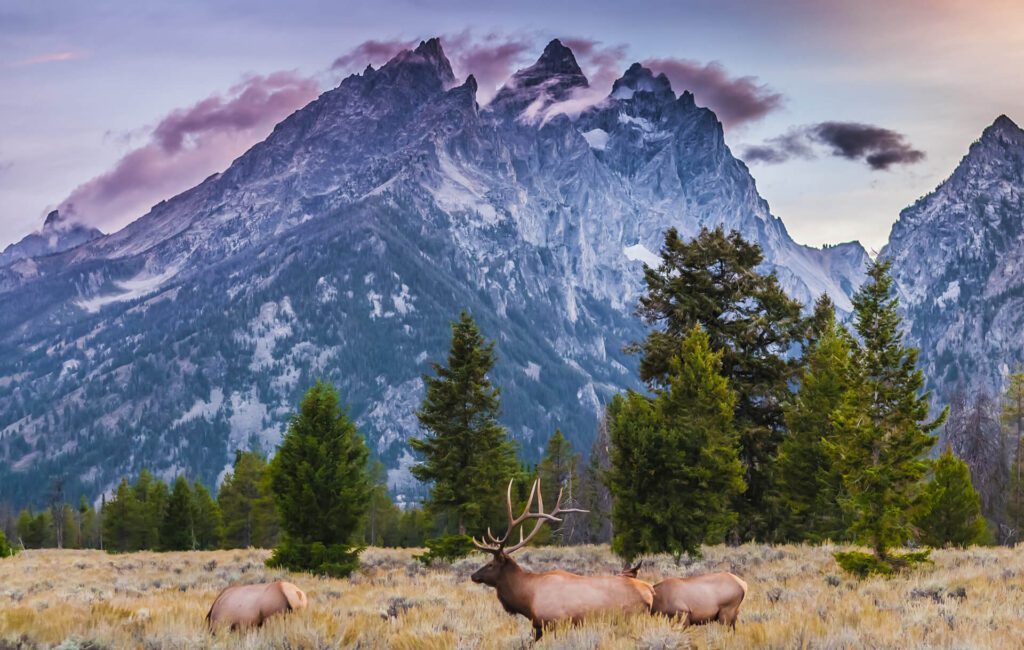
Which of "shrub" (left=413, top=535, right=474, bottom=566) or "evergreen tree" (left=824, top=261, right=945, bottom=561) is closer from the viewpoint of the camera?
"evergreen tree" (left=824, top=261, right=945, bottom=561)

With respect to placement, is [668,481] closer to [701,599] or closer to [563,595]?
[701,599]

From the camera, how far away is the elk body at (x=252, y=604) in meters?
10.3

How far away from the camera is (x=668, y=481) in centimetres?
2412

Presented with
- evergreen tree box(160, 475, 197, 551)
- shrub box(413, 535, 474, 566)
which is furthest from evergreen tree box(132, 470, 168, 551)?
shrub box(413, 535, 474, 566)

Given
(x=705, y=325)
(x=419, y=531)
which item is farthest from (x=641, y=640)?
(x=419, y=531)

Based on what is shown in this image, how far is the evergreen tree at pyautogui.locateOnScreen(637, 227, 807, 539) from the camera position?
3053cm

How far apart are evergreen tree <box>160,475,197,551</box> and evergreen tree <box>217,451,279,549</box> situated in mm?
5638

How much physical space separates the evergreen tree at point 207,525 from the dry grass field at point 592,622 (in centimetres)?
5225

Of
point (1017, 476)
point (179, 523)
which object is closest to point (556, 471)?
point (179, 523)

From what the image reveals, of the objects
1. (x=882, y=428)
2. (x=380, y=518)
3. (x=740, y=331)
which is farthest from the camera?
(x=380, y=518)

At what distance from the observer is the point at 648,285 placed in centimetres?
3186

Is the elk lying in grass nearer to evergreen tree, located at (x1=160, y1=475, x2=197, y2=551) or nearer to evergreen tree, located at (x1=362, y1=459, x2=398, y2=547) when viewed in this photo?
evergreen tree, located at (x1=160, y1=475, x2=197, y2=551)

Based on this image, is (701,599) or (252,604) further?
(252,604)

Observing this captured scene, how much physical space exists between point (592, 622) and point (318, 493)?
16.0m
